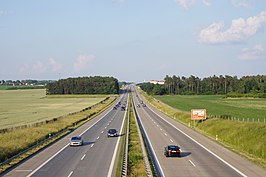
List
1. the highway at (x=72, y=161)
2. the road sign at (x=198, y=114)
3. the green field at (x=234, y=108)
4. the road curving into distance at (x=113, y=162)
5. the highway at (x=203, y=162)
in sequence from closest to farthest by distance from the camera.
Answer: the highway at (x=72, y=161) < the road curving into distance at (x=113, y=162) < the highway at (x=203, y=162) < the road sign at (x=198, y=114) < the green field at (x=234, y=108)

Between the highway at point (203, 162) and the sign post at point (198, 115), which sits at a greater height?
the sign post at point (198, 115)

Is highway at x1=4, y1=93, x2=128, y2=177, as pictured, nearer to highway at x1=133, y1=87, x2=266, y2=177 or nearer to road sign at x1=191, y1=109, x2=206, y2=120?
highway at x1=133, y1=87, x2=266, y2=177

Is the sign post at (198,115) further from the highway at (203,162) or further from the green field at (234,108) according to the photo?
the highway at (203,162)

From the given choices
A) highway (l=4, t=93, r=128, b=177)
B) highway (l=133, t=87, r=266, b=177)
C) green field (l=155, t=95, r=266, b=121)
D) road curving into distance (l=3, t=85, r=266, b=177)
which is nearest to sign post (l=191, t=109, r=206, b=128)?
green field (l=155, t=95, r=266, b=121)

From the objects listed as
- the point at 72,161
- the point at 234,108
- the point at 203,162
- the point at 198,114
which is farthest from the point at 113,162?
the point at 234,108

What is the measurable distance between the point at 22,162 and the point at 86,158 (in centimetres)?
544

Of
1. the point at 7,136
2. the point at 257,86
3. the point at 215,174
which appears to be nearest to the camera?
the point at 215,174

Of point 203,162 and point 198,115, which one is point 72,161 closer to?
point 203,162

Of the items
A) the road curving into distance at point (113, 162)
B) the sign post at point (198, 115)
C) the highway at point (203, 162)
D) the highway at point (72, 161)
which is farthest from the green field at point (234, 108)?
the highway at point (72, 161)

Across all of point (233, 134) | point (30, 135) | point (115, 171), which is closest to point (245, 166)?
point (115, 171)

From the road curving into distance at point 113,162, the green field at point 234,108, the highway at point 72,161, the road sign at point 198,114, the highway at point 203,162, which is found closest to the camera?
the highway at point 72,161

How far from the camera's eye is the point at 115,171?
2806cm

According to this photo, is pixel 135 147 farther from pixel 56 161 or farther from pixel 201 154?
pixel 56 161

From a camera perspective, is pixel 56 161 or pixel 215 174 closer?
pixel 215 174
